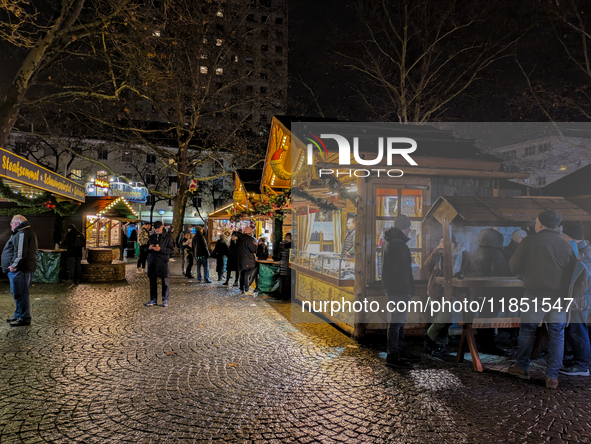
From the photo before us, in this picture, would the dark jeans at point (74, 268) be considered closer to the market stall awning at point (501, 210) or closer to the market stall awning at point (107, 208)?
the market stall awning at point (107, 208)

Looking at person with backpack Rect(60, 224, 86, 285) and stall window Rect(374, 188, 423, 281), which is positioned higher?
stall window Rect(374, 188, 423, 281)

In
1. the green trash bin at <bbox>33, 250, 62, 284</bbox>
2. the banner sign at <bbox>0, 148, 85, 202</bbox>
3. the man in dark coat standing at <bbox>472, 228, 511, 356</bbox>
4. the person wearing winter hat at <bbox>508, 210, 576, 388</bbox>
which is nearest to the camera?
the person wearing winter hat at <bbox>508, 210, 576, 388</bbox>

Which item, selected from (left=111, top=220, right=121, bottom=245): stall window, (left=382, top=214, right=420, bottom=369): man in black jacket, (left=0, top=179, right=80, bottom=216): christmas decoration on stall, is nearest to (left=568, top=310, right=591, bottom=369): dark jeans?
(left=382, top=214, right=420, bottom=369): man in black jacket

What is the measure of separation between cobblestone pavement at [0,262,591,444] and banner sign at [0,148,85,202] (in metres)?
2.83

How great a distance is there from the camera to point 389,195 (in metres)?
7.35

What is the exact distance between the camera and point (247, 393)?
4.36 metres

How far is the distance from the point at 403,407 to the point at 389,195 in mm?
4063

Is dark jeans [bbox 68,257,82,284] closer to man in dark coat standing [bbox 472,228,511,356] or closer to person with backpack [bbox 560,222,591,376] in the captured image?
man in dark coat standing [bbox 472,228,511,356]

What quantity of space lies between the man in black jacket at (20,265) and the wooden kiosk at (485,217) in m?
6.79

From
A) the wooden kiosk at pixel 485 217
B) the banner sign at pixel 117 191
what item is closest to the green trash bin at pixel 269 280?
the wooden kiosk at pixel 485 217

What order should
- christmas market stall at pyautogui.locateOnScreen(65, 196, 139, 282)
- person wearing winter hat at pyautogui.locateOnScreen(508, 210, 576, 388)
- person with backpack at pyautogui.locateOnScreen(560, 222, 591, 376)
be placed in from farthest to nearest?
christmas market stall at pyautogui.locateOnScreen(65, 196, 139, 282) → person with backpack at pyautogui.locateOnScreen(560, 222, 591, 376) → person wearing winter hat at pyautogui.locateOnScreen(508, 210, 576, 388)

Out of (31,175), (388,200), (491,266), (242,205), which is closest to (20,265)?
(31,175)

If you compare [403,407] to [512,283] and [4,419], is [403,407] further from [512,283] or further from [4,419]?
[4,419]

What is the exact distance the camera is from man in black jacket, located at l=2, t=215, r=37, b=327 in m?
7.10
